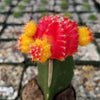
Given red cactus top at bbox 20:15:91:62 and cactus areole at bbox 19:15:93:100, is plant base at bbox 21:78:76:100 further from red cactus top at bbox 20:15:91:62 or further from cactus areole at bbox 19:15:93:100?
red cactus top at bbox 20:15:91:62

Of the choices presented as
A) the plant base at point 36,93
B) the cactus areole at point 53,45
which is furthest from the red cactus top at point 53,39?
the plant base at point 36,93

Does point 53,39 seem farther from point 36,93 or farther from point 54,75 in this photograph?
point 36,93

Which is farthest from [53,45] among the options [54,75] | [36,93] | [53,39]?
[36,93]

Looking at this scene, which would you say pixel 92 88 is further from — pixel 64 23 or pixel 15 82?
pixel 64 23

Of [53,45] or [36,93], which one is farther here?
[36,93]

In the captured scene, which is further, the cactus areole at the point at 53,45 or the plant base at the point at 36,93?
the plant base at the point at 36,93

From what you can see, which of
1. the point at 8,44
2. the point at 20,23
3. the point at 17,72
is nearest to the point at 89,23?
the point at 20,23

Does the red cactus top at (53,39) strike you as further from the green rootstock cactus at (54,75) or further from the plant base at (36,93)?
the plant base at (36,93)
